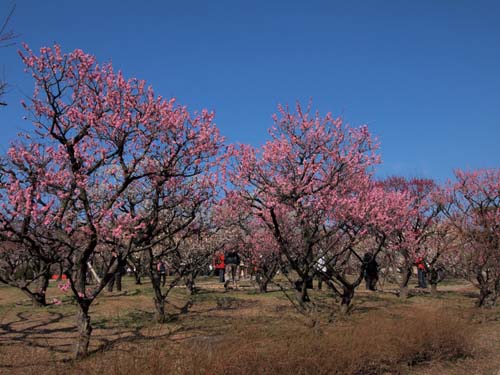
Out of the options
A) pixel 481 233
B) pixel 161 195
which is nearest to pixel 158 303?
pixel 161 195

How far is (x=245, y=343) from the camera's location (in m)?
6.34

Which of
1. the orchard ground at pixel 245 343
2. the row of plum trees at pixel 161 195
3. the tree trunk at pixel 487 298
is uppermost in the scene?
the row of plum trees at pixel 161 195

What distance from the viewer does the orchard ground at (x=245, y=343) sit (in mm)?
5766

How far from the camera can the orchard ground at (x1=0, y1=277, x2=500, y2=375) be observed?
5766mm

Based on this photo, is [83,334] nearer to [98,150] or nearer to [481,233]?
[98,150]

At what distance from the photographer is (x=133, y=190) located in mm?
15047

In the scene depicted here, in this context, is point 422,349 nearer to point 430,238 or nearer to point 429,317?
point 429,317

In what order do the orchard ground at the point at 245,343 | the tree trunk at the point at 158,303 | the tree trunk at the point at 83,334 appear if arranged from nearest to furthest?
the orchard ground at the point at 245,343
the tree trunk at the point at 83,334
the tree trunk at the point at 158,303

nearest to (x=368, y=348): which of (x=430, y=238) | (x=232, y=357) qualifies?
(x=232, y=357)

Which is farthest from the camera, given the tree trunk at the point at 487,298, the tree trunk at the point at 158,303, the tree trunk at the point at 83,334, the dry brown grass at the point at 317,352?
the tree trunk at the point at 487,298

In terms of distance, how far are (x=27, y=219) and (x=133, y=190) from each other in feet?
23.3

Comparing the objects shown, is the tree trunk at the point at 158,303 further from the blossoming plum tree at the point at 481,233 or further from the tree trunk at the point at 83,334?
the blossoming plum tree at the point at 481,233

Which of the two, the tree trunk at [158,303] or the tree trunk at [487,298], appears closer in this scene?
the tree trunk at [158,303]

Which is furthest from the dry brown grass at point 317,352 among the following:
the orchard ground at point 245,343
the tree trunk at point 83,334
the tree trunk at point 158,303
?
the tree trunk at point 158,303
